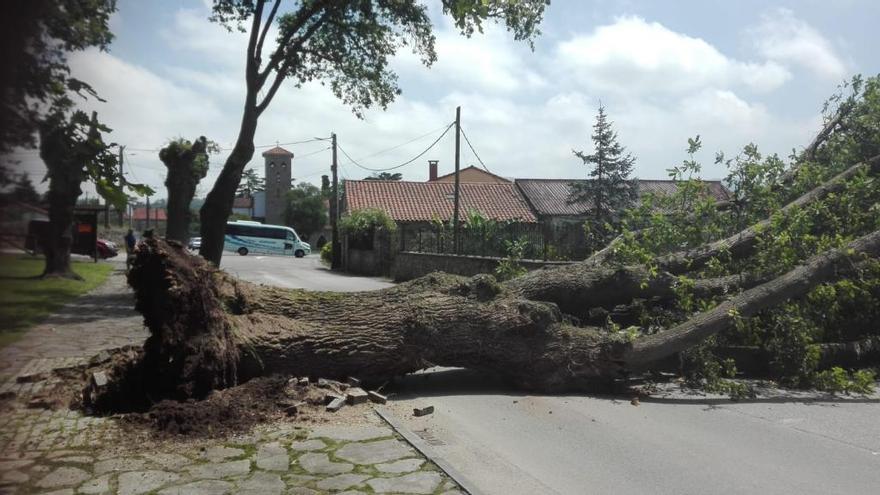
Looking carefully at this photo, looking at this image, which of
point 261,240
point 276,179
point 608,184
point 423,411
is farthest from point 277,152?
point 423,411

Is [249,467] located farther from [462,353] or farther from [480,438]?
[462,353]

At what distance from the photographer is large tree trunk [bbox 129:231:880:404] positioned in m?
6.54

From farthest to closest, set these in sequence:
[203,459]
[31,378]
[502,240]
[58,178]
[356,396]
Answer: [502,240], [31,378], [356,396], [203,459], [58,178]

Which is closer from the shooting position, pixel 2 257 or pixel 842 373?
pixel 2 257

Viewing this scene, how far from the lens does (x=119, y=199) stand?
609 cm

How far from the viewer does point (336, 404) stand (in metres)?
6.55

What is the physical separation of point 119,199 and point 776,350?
7550 millimetres

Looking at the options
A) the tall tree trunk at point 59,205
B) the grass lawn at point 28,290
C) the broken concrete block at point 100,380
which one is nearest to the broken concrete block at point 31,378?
the grass lawn at point 28,290

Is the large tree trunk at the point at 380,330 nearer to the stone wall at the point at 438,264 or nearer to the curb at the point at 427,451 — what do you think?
the curb at the point at 427,451

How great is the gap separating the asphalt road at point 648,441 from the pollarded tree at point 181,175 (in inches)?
567

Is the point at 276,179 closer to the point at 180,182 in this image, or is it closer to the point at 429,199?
the point at 429,199

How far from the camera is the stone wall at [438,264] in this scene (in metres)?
20.8

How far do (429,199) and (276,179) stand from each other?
164 feet

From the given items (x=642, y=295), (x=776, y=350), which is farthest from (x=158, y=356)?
(x=776, y=350)
